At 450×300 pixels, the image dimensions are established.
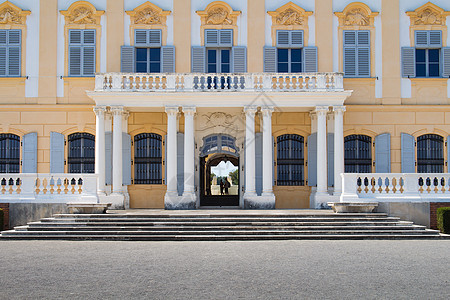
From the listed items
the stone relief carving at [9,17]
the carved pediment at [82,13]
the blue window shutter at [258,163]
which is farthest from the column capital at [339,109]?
the stone relief carving at [9,17]

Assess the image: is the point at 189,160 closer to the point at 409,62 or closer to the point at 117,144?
the point at 117,144

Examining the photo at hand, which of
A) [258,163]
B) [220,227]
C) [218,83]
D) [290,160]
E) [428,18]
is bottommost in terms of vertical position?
[220,227]

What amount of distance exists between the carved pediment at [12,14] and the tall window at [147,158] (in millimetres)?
6862

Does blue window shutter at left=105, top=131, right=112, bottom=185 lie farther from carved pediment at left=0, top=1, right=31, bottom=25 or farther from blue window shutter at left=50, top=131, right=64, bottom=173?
carved pediment at left=0, top=1, right=31, bottom=25

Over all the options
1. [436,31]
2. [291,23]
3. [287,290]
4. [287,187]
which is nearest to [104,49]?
[291,23]

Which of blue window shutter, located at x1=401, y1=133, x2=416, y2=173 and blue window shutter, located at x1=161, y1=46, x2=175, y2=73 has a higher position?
blue window shutter, located at x1=161, y1=46, x2=175, y2=73

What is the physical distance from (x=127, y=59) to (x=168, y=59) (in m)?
1.68

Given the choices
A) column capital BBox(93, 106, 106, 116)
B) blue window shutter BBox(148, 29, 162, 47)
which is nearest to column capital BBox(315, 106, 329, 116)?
blue window shutter BBox(148, 29, 162, 47)

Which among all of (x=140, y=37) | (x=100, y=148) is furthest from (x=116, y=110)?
(x=140, y=37)

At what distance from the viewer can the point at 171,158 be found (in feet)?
63.9

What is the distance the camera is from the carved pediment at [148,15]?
21828mm

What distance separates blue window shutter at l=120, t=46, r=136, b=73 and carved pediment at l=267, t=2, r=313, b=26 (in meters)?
5.93

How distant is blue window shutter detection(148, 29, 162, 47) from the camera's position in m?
21.7

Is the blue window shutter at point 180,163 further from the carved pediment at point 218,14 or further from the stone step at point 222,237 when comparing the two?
the stone step at point 222,237
